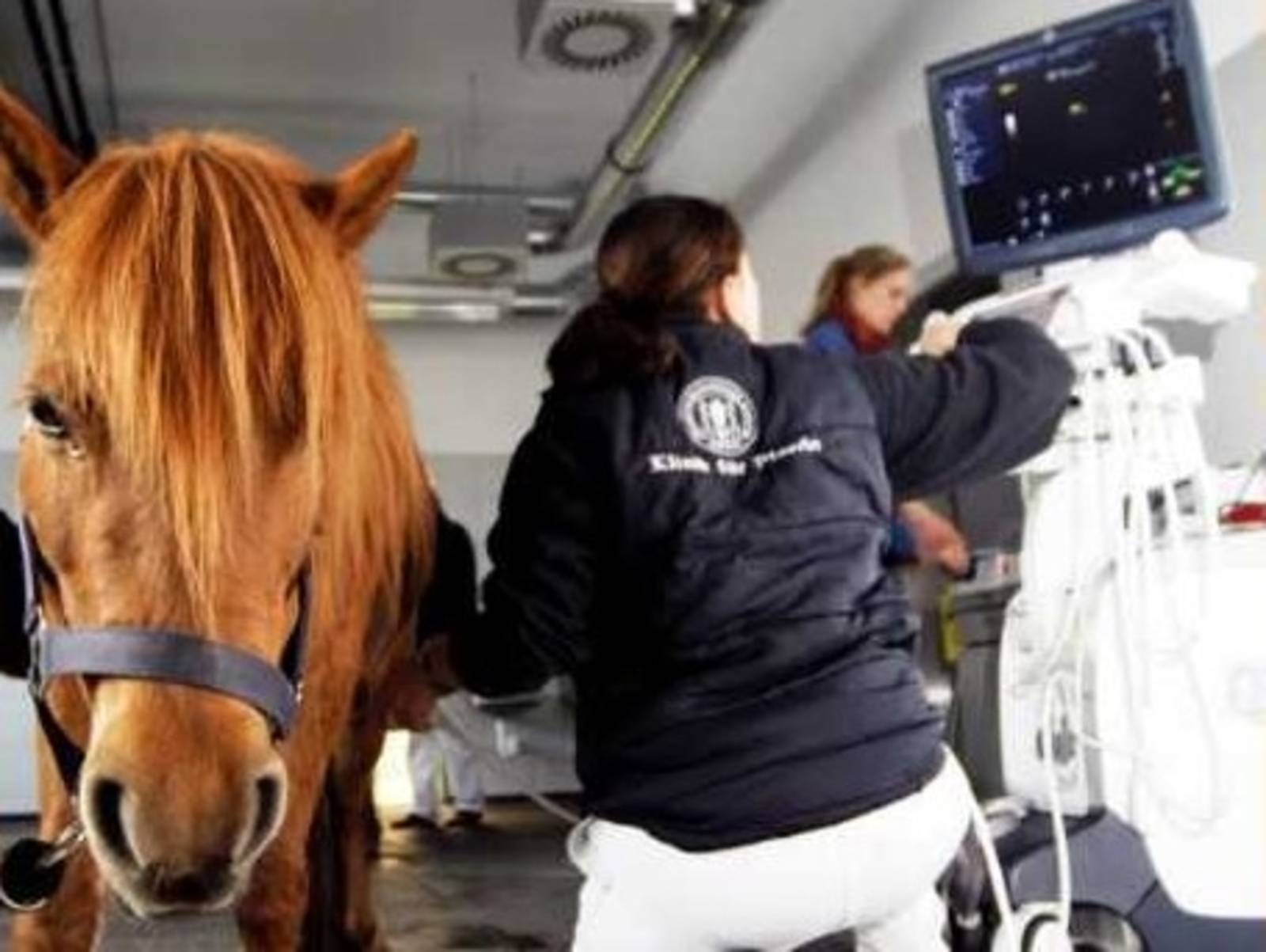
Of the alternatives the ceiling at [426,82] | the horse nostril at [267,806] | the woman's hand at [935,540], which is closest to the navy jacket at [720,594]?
the horse nostril at [267,806]

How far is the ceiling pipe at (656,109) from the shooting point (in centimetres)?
379

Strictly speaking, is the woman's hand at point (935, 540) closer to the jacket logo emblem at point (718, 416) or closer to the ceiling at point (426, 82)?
the jacket logo emblem at point (718, 416)

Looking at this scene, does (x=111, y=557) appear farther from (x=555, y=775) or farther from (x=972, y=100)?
(x=555, y=775)

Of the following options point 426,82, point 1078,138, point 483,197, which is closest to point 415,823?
point 483,197

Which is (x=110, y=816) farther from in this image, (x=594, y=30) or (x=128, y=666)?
(x=594, y=30)

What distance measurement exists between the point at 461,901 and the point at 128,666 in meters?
3.10

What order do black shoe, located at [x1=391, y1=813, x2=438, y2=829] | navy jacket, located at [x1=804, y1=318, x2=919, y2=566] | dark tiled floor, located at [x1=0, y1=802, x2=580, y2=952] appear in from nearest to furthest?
navy jacket, located at [x1=804, y1=318, x2=919, y2=566]
dark tiled floor, located at [x1=0, y1=802, x2=580, y2=952]
black shoe, located at [x1=391, y1=813, x2=438, y2=829]

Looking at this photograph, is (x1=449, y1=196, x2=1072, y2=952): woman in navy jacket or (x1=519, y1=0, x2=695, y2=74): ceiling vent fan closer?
(x1=449, y1=196, x2=1072, y2=952): woman in navy jacket

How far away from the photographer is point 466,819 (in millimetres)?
5863

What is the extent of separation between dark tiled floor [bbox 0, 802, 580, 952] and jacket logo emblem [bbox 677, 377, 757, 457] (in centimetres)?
141

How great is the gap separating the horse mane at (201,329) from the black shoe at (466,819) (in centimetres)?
497

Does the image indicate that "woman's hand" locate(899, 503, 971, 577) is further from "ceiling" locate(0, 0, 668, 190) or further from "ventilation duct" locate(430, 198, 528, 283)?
"ventilation duct" locate(430, 198, 528, 283)

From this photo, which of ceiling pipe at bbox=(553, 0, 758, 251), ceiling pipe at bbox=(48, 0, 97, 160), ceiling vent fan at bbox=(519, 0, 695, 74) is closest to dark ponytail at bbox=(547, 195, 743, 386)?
ceiling vent fan at bbox=(519, 0, 695, 74)

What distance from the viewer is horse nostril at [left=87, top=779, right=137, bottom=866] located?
30.6 inches
